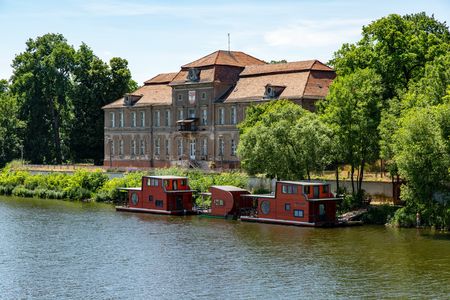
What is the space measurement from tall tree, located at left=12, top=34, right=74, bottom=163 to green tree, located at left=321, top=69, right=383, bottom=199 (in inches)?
2169

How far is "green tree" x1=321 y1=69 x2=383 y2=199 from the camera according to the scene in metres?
61.4

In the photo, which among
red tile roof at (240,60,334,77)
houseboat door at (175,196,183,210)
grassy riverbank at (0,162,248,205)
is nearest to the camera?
houseboat door at (175,196,183,210)

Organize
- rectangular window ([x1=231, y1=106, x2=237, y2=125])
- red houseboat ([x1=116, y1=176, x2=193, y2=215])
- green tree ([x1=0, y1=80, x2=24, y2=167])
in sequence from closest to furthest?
red houseboat ([x1=116, y1=176, x2=193, y2=215]) < rectangular window ([x1=231, y1=106, x2=237, y2=125]) < green tree ([x1=0, y1=80, x2=24, y2=167])

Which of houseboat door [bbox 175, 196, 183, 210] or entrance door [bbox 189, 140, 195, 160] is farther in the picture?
entrance door [bbox 189, 140, 195, 160]

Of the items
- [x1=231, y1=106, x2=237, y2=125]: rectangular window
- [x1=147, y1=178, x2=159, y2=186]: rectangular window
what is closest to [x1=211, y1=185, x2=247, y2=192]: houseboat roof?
[x1=147, y1=178, x2=159, y2=186]: rectangular window

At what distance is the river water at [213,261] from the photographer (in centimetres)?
3706

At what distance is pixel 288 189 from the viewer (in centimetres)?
5903

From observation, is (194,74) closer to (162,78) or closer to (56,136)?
(162,78)

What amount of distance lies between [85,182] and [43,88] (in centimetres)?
3094

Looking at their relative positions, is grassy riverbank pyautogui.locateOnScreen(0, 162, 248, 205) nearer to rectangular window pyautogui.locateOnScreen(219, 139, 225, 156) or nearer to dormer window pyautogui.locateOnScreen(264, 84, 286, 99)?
rectangular window pyautogui.locateOnScreen(219, 139, 225, 156)

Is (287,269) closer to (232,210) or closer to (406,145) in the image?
(406,145)

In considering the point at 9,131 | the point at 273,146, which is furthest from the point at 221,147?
the point at 9,131

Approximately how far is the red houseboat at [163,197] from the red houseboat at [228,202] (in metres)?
3.67

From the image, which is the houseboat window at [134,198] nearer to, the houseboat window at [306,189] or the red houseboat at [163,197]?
the red houseboat at [163,197]
